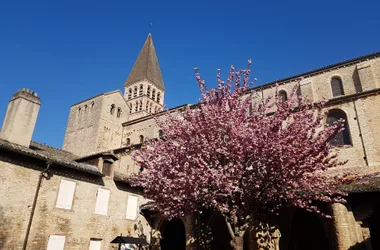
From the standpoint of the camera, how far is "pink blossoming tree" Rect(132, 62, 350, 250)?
969cm

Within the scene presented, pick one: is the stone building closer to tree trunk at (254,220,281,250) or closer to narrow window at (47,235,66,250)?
narrow window at (47,235,66,250)

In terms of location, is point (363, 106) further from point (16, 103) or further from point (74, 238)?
point (16, 103)

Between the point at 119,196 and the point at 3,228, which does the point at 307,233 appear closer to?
the point at 119,196

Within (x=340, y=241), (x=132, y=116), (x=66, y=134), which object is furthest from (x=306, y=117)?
(x=132, y=116)

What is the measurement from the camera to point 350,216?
1145cm

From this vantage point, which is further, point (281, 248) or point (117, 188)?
point (117, 188)

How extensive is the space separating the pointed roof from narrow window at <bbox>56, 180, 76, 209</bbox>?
128ft

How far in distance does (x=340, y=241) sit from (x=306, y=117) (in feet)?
15.6

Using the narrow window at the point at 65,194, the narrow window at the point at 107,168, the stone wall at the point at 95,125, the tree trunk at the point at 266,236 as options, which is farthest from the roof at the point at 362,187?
the stone wall at the point at 95,125

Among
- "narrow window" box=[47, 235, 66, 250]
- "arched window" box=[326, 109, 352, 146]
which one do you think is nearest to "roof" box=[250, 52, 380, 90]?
"arched window" box=[326, 109, 352, 146]

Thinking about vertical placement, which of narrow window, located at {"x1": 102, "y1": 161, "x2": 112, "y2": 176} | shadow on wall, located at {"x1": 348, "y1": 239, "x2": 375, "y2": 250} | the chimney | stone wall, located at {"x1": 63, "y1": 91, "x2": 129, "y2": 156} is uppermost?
stone wall, located at {"x1": 63, "y1": 91, "x2": 129, "y2": 156}

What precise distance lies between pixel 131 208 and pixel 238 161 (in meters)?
8.86

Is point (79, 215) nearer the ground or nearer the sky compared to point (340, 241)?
nearer the sky

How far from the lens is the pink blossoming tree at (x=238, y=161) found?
9688mm
